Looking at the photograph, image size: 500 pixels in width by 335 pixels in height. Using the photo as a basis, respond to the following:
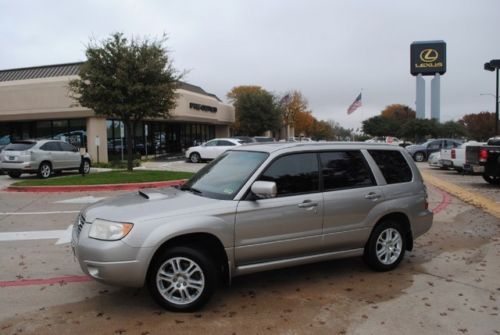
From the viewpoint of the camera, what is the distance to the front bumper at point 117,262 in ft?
14.7

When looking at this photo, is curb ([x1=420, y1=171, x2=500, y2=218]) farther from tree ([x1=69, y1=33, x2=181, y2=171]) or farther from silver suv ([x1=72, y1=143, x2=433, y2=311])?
tree ([x1=69, y1=33, x2=181, y2=171])

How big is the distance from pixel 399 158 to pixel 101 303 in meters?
4.14

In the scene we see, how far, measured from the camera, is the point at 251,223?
498cm

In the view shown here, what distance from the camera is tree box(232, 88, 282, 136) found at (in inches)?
2174

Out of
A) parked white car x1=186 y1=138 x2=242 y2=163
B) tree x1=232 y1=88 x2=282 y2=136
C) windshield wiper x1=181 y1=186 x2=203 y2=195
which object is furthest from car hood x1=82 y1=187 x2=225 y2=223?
tree x1=232 y1=88 x2=282 y2=136

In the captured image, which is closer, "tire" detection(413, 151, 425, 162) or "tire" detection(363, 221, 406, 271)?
"tire" detection(363, 221, 406, 271)

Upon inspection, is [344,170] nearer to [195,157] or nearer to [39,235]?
[39,235]

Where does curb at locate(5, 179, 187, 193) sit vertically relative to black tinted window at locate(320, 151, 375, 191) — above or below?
below

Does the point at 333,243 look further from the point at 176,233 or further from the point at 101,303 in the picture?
the point at 101,303

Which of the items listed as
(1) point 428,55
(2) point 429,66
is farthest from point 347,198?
(1) point 428,55

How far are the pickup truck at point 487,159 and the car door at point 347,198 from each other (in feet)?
34.7

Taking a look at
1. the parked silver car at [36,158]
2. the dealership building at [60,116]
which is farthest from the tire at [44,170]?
the dealership building at [60,116]

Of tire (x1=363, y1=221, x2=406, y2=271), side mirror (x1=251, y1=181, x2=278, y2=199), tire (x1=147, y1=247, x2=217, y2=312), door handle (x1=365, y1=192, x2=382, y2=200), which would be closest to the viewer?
tire (x1=147, y1=247, x2=217, y2=312)

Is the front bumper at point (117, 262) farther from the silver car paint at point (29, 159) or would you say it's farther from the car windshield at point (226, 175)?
the silver car paint at point (29, 159)
